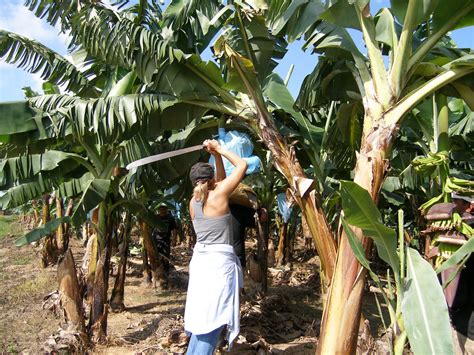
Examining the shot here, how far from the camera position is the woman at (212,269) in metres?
3.26

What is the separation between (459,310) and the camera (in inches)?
142

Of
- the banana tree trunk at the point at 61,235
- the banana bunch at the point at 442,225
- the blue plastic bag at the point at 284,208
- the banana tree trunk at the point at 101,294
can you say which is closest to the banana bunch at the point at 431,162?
the banana bunch at the point at 442,225

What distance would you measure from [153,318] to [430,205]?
4888 mm

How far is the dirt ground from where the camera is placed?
16.3 feet

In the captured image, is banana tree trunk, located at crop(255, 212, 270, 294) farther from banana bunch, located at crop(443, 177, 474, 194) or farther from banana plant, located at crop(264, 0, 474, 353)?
banana bunch, located at crop(443, 177, 474, 194)

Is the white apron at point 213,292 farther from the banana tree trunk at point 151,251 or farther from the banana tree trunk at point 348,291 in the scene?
the banana tree trunk at point 151,251

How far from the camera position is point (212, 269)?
10.9 feet

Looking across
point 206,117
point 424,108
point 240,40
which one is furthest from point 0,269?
point 424,108

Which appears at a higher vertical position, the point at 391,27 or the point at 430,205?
the point at 391,27

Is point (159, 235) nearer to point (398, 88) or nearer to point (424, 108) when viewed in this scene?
point (424, 108)

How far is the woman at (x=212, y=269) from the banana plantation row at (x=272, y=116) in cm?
79

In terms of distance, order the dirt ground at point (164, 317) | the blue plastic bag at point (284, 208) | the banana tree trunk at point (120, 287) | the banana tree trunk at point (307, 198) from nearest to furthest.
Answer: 1. the banana tree trunk at point (307, 198)
2. the dirt ground at point (164, 317)
3. the blue plastic bag at point (284, 208)
4. the banana tree trunk at point (120, 287)

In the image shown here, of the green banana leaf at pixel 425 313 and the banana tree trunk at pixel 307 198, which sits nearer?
the green banana leaf at pixel 425 313

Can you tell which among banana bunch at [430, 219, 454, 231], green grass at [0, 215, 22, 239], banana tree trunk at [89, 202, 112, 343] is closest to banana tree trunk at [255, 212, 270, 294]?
banana tree trunk at [89, 202, 112, 343]
